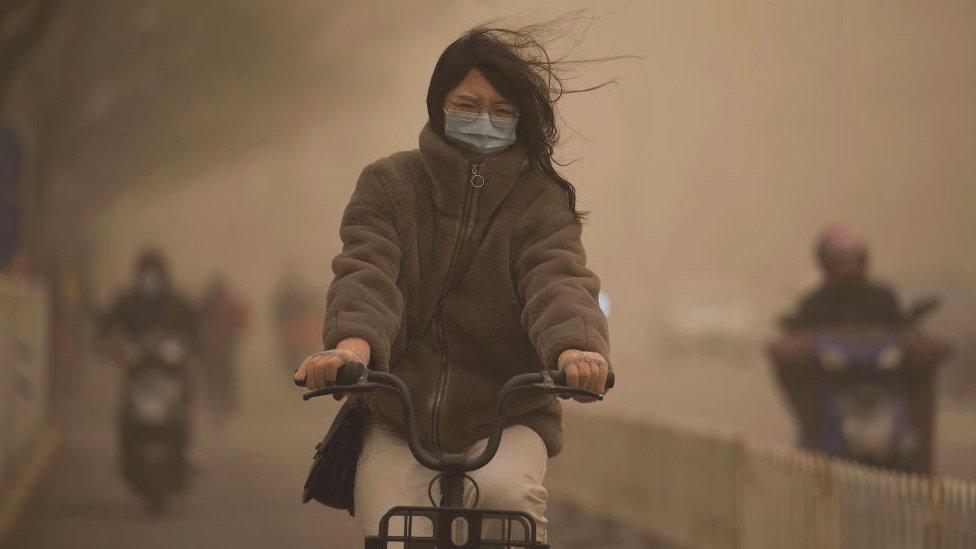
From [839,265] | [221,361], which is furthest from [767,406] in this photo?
[221,361]

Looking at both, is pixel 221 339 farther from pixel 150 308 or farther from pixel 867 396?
pixel 867 396

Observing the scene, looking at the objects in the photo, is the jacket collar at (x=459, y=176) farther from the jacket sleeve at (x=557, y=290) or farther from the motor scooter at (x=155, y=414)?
the motor scooter at (x=155, y=414)

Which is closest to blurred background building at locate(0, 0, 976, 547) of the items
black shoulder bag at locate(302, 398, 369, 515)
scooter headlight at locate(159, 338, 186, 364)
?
scooter headlight at locate(159, 338, 186, 364)

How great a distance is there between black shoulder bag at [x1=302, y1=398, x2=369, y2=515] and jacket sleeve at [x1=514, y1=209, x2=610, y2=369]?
367mm

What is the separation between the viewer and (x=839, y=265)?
467 inches

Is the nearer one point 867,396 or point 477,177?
point 477,177

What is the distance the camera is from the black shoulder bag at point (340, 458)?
3.29 metres

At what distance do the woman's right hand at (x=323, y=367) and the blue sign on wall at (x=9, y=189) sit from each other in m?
7.56

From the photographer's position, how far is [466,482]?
3111 millimetres

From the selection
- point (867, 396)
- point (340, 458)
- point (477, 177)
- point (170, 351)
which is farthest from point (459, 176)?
point (170, 351)

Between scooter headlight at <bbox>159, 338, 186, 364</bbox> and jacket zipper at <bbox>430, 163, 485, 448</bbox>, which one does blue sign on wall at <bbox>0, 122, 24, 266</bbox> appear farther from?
jacket zipper at <bbox>430, 163, 485, 448</bbox>

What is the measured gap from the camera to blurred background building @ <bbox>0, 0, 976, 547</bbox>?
12.1m

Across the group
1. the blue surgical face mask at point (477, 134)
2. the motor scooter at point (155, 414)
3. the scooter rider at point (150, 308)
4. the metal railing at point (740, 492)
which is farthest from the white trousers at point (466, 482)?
the scooter rider at point (150, 308)

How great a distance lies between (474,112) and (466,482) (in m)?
0.77
